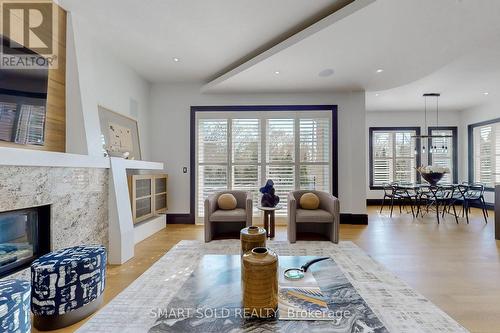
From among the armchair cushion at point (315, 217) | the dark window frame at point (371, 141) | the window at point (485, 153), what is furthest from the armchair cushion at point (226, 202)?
the window at point (485, 153)

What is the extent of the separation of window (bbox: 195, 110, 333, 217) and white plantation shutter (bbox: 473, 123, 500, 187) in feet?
17.5

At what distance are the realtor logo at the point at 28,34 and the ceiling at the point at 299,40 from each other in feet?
1.03

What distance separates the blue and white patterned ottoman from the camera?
144 cm

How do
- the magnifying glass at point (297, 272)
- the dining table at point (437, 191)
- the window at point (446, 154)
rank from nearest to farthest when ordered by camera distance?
the magnifying glass at point (297, 272)
the dining table at point (437, 191)
the window at point (446, 154)

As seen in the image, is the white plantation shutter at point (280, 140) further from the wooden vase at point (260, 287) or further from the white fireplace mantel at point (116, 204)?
the wooden vase at point (260, 287)

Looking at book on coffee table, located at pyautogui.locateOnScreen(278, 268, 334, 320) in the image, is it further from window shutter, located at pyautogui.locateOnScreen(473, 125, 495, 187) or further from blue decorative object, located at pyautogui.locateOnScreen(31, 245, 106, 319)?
window shutter, located at pyautogui.locateOnScreen(473, 125, 495, 187)

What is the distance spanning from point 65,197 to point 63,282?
1.08 m

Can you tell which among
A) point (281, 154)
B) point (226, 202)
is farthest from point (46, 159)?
point (281, 154)

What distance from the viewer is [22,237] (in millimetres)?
2365

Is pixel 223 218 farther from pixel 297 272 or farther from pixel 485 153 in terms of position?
pixel 485 153

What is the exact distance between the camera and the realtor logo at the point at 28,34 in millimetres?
2348

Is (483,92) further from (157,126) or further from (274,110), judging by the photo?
(157,126)

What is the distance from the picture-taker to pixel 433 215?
631 centimetres

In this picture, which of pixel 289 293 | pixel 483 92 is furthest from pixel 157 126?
pixel 483 92
